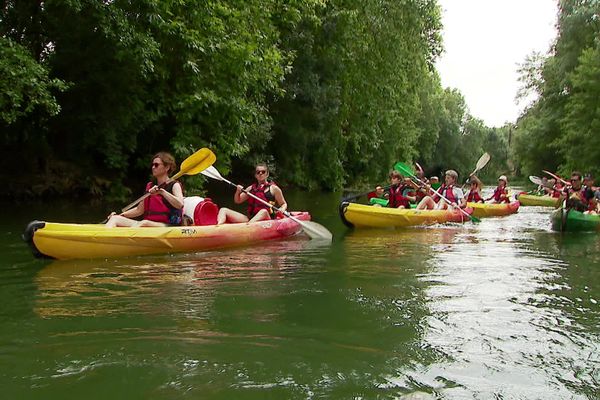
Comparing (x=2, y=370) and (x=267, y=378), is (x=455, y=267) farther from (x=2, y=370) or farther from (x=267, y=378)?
(x=2, y=370)

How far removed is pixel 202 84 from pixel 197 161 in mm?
4215

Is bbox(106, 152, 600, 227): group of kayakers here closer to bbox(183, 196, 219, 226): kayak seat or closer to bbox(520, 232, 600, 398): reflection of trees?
bbox(183, 196, 219, 226): kayak seat

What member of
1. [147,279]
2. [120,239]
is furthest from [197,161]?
[147,279]

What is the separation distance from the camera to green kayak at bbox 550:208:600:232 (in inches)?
391

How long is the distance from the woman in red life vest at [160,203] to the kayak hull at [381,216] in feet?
12.9

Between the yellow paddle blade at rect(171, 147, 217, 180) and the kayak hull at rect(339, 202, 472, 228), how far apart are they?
3.40 m

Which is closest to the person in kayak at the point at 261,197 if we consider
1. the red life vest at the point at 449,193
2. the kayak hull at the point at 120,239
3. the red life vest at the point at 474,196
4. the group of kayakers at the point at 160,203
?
the kayak hull at the point at 120,239

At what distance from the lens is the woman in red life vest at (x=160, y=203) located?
21.1 ft

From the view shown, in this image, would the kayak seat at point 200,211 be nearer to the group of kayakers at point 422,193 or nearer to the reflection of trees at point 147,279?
the reflection of trees at point 147,279

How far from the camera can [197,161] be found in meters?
7.26

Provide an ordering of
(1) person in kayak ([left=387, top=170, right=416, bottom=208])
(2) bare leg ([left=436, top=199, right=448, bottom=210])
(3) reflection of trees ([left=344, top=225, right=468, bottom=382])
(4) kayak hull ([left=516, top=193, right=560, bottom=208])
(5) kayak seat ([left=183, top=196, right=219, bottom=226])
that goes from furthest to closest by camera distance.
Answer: (4) kayak hull ([left=516, top=193, right=560, bottom=208]), (2) bare leg ([left=436, top=199, right=448, bottom=210]), (1) person in kayak ([left=387, top=170, right=416, bottom=208]), (5) kayak seat ([left=183, top=196, right=219, bottom=226]), (3) reflection of trees ([left=344, top=225, right=468, bottom=382])

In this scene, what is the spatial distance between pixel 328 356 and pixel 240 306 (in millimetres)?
1240

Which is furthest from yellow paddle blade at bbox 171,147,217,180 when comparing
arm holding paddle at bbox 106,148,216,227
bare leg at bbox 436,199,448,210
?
bare leg at bbox 436,199,448,210

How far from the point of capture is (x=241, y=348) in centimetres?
338
